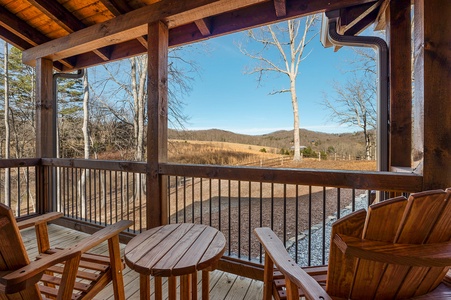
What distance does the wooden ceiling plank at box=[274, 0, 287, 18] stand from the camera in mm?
2127

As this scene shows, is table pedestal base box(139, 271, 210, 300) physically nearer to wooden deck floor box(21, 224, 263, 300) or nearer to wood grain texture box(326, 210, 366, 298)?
wooden deck floor box(21, 224, 263, 300)

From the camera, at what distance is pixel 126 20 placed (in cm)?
257

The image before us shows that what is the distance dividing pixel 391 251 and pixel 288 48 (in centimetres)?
800

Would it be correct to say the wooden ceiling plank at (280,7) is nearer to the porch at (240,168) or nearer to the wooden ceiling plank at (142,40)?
the porch at (240,168)

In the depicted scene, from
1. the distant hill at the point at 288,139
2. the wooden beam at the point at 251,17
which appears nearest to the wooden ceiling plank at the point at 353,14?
the wooden beam at the point at 251,17

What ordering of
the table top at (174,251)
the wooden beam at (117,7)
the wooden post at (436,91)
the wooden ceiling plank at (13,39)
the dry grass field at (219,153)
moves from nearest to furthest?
the table top at (174,251) < the wooden post at (436,91) < the wooden beam at (117,7) < the wooden ceiling plank at (13,39) < the dry grass field at (219,153)

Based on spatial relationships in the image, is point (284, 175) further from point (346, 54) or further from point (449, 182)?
point (346, 54)

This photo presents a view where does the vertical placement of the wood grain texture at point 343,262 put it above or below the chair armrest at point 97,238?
above

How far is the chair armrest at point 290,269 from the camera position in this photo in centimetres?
84

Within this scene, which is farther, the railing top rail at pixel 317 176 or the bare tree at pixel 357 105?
the bare tree at pixel 357 105

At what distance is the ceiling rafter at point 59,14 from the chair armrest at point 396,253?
3.80 meters

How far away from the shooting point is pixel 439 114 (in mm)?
1417

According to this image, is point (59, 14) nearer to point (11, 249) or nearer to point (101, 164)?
point (101, 164)

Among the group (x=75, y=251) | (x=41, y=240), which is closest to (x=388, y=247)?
(x=75, y=251)
